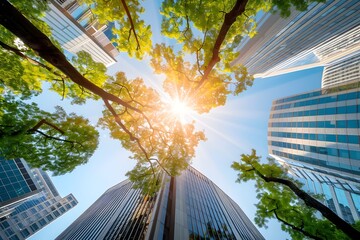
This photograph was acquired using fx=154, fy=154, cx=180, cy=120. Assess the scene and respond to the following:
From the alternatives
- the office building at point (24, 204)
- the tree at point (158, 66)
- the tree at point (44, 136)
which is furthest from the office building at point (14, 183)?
the tree at point (158, 66)

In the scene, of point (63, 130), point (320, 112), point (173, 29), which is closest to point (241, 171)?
point (173, 29)

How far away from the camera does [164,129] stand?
9953mm

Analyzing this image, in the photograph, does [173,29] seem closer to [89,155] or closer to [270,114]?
[89,155]

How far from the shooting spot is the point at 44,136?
865 centimetres

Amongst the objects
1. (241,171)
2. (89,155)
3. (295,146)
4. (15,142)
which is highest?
(15,142)

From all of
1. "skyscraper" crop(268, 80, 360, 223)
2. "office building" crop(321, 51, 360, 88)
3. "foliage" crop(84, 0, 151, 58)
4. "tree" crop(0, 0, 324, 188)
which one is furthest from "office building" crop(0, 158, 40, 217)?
"office building" crop(321, 51, 360, 88)

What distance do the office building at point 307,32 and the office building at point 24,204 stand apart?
217ft

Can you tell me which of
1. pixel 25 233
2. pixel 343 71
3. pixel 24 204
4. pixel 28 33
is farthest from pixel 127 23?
pixel 24 204

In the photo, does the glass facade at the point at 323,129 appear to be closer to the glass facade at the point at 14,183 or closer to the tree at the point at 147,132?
the tree at the point at 147,132

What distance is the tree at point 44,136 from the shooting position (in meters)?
7.64

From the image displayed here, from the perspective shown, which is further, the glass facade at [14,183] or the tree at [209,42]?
the glass facade at [14,183]

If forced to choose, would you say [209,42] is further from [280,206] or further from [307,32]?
[307,32]

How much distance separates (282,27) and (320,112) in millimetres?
22972

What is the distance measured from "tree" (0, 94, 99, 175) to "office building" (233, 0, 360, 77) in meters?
27.6
